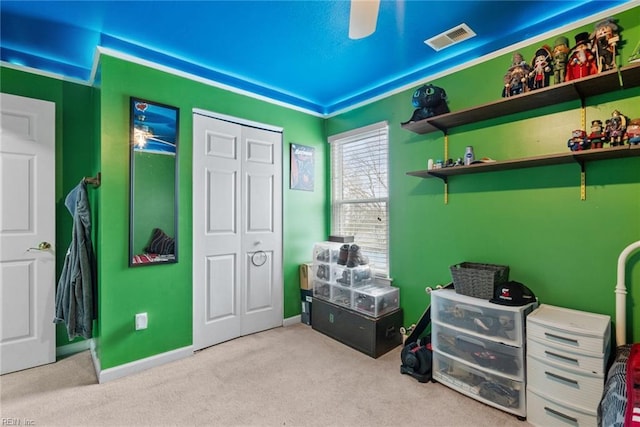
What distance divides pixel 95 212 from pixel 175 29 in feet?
5.51

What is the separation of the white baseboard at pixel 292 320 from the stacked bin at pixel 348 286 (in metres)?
0.44

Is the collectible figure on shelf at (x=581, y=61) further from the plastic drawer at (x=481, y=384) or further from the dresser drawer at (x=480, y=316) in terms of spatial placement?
the plastic drawer at (x=481, y=384)

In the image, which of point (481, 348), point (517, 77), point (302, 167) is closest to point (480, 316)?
A: point (481, 348)

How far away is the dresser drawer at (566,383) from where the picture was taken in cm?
157

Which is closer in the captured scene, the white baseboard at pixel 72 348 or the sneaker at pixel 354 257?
the white baseboard at pixel 72 348

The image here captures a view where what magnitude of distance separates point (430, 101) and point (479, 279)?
1530mm

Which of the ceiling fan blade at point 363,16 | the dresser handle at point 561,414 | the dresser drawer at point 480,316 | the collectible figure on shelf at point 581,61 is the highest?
the ceiling fan blade at point 363,16

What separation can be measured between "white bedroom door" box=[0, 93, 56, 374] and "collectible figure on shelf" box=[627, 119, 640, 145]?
4296 mm

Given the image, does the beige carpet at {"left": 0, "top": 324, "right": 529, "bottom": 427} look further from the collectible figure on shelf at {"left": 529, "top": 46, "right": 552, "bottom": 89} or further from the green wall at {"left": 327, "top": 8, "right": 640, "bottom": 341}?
the collectible figure on shelf at {"left": 529, "top": 46, "right": 552, "bottom": 89}

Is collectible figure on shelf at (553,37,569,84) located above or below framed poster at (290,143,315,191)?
above

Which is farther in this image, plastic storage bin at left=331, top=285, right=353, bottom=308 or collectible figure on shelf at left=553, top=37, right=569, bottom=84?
plastic storage bin at left=331, top=285, right=353, bottom=308

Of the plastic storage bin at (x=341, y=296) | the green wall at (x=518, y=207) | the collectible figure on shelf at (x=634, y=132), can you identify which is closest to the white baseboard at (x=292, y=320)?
the plastic storage bin at (x=341, y=296)

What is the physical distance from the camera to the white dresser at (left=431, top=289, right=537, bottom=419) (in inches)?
73.9

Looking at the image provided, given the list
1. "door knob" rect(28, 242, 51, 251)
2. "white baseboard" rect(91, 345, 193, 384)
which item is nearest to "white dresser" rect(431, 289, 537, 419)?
"white baseboard" rect(91, 345, 193, 384)
